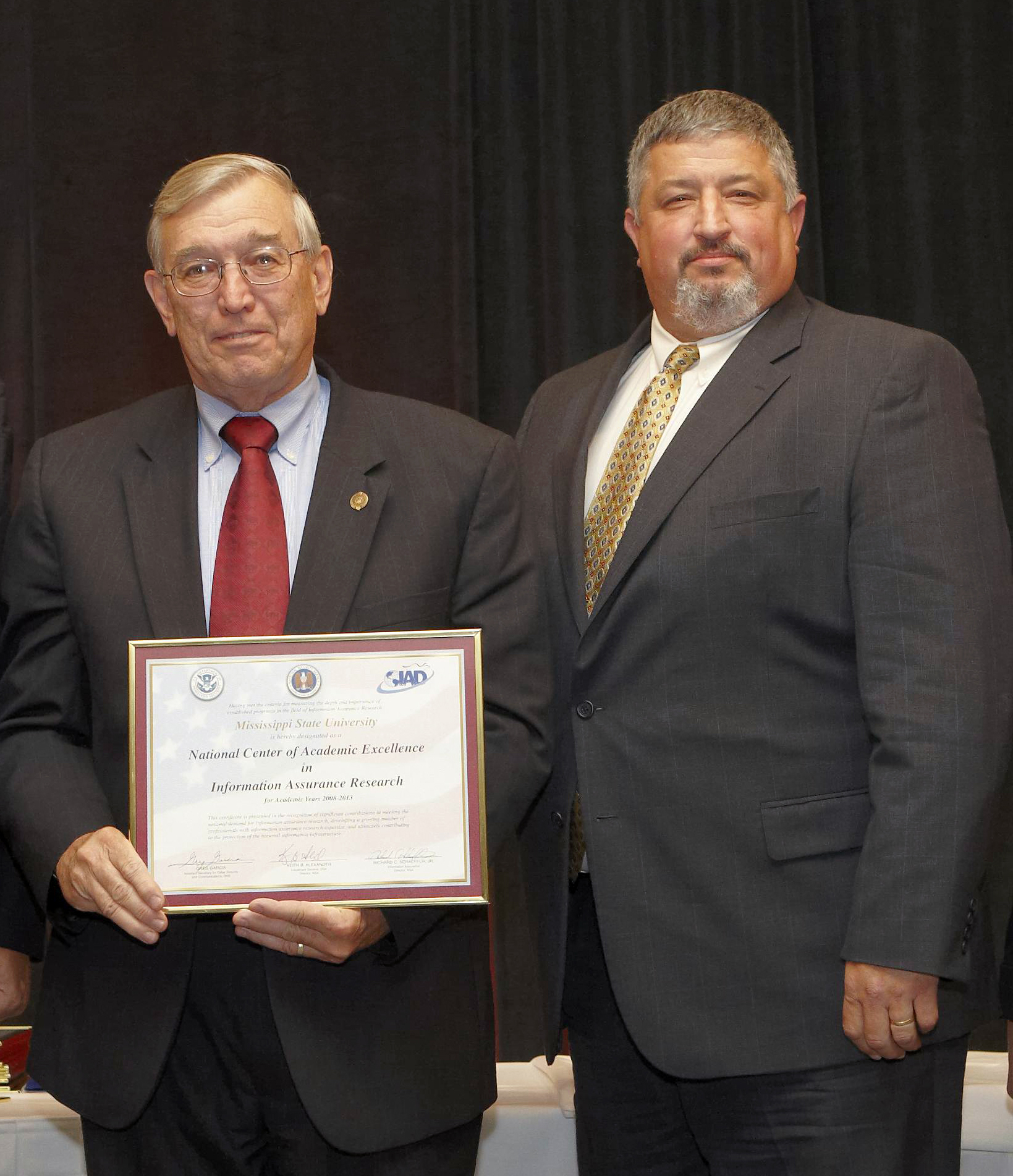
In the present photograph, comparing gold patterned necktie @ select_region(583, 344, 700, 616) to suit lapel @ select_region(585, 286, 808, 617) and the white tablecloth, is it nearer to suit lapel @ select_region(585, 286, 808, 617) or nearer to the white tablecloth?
suit lapel @ select_region(585, 286, 808, 617)

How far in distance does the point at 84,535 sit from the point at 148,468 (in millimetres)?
151

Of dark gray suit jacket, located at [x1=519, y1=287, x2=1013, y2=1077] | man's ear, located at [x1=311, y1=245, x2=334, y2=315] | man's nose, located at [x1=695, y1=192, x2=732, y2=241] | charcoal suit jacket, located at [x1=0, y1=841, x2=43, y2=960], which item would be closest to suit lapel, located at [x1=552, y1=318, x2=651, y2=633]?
dark gray suit jacket, located at [x1=519, y1=287, x2=1013, y2=1077]

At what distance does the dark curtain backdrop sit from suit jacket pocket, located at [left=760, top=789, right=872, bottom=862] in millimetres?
1769

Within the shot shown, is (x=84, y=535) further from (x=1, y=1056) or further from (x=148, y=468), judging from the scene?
(x=1, y=1056)

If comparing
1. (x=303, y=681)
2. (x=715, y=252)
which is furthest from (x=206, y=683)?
(x=715, y=252)

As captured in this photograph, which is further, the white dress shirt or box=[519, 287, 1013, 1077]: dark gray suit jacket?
the white dress shirt

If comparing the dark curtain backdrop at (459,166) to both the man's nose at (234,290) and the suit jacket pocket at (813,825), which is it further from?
the suit jacket pocket at (813,825)

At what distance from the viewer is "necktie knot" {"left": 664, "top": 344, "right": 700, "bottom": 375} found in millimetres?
2434

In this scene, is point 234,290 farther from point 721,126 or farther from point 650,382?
point 721,126

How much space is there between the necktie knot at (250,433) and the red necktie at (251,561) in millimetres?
24

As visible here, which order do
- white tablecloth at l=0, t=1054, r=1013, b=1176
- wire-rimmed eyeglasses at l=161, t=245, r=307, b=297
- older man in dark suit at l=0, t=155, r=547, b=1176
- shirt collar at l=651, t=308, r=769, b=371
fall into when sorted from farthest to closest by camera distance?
white tablecloth at l=0, t=1054, r=1013, b=1176
shirt collar at l=651, t=308, r=769, b=371
wire-rimmed eyeglasses at l=161, t=245, r=307, b=297
older man in dark suit at l=0, t=155, r=547, b=1176

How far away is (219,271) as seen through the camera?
2199mm

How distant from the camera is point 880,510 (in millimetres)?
2068

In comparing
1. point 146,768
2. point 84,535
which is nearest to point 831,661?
point 146,768
